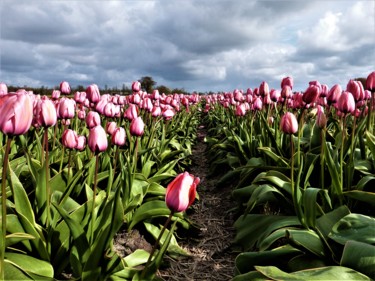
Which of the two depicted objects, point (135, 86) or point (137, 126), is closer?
point (137, 126)

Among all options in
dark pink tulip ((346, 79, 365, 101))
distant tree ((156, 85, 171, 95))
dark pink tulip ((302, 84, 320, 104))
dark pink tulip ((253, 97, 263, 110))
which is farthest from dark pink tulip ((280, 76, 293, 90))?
distant tree ((156, 85, 171, 95))

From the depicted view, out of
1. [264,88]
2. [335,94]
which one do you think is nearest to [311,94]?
[335,94]

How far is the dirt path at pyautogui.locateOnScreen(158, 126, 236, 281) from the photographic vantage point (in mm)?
2879

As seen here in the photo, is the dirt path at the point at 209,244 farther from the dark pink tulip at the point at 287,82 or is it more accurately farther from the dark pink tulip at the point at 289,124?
the dark pink tulip at the point at 287,82

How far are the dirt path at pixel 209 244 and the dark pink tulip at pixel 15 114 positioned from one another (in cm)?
176

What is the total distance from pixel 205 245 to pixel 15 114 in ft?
8.01

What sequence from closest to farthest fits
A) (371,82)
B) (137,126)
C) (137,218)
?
(137,126), (137,218), (371,82)

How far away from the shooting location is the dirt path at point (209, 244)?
2.88 meters

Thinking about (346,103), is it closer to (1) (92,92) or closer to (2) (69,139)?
(2) (69,139)

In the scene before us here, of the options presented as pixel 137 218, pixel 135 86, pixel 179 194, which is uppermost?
pixel 135 86

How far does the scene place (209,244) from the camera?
3.45m

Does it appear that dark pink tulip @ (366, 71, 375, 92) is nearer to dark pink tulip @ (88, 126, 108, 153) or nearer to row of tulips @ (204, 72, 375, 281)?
row of tulips @ (204, 72, 375, 281)

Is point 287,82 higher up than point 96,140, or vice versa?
point 287,82

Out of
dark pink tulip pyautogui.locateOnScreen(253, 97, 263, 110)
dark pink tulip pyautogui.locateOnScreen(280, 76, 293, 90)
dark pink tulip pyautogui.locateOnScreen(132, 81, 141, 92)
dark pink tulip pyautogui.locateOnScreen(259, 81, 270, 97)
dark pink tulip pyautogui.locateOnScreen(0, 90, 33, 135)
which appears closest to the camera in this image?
dark pink tulip pyautogui.locateOnScreen(0, 90, 33, 135)
